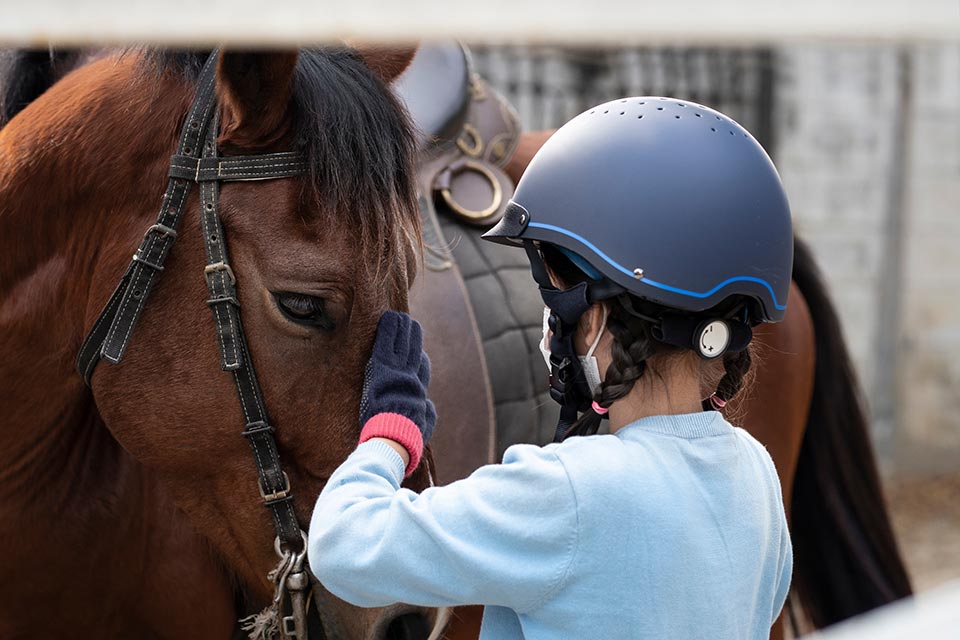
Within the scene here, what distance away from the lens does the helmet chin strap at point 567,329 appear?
4.09 feet

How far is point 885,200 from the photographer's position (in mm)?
6508

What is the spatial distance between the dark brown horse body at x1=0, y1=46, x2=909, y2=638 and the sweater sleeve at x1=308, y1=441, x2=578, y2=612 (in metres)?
0.39

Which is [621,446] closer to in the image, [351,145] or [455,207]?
[351,145]

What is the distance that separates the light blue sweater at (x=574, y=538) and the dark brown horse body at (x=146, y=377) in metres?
0.37

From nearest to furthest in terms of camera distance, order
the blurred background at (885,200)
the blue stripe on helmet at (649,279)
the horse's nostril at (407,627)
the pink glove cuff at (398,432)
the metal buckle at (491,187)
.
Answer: the blue stripe on helmet at (649,279) < the pink glove cuff at (398,432) < the horse's nostril at (407,627) < the metal buckle at (491,187) < the blurred background at (885,200)

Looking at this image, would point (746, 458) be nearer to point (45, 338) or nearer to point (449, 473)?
point (449, 473)

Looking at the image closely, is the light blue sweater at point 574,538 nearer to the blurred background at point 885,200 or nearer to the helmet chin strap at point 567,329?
the helmet chin strap at point 567,329

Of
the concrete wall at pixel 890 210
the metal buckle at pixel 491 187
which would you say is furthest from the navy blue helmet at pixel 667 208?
the concrete wall at pixel 890 210

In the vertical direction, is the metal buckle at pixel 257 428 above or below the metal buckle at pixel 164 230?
below

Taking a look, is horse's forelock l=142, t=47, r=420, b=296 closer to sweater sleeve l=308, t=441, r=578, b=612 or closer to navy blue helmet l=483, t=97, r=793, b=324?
navy blue helmet l=483, t=97, r=793, b=324

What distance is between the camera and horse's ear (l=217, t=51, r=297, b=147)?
4.68ft

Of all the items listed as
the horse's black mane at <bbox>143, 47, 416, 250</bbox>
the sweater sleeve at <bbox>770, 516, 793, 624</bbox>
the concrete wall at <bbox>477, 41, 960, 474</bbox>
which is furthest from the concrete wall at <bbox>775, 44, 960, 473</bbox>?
the sweater sleeve at <bbox>770, 516, 793, 624</bbox>

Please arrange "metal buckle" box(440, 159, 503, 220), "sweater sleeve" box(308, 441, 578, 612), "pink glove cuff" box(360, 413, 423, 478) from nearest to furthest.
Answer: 1. "sweater sleeve" box(308, 441, 578, 612)
2. "pink glove cuff" box(360, 413, 423, 478)
3. "metal buckle" box(440, 159, 503, 220)

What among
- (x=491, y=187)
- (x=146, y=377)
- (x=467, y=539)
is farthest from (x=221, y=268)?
(x=491, y=187)
